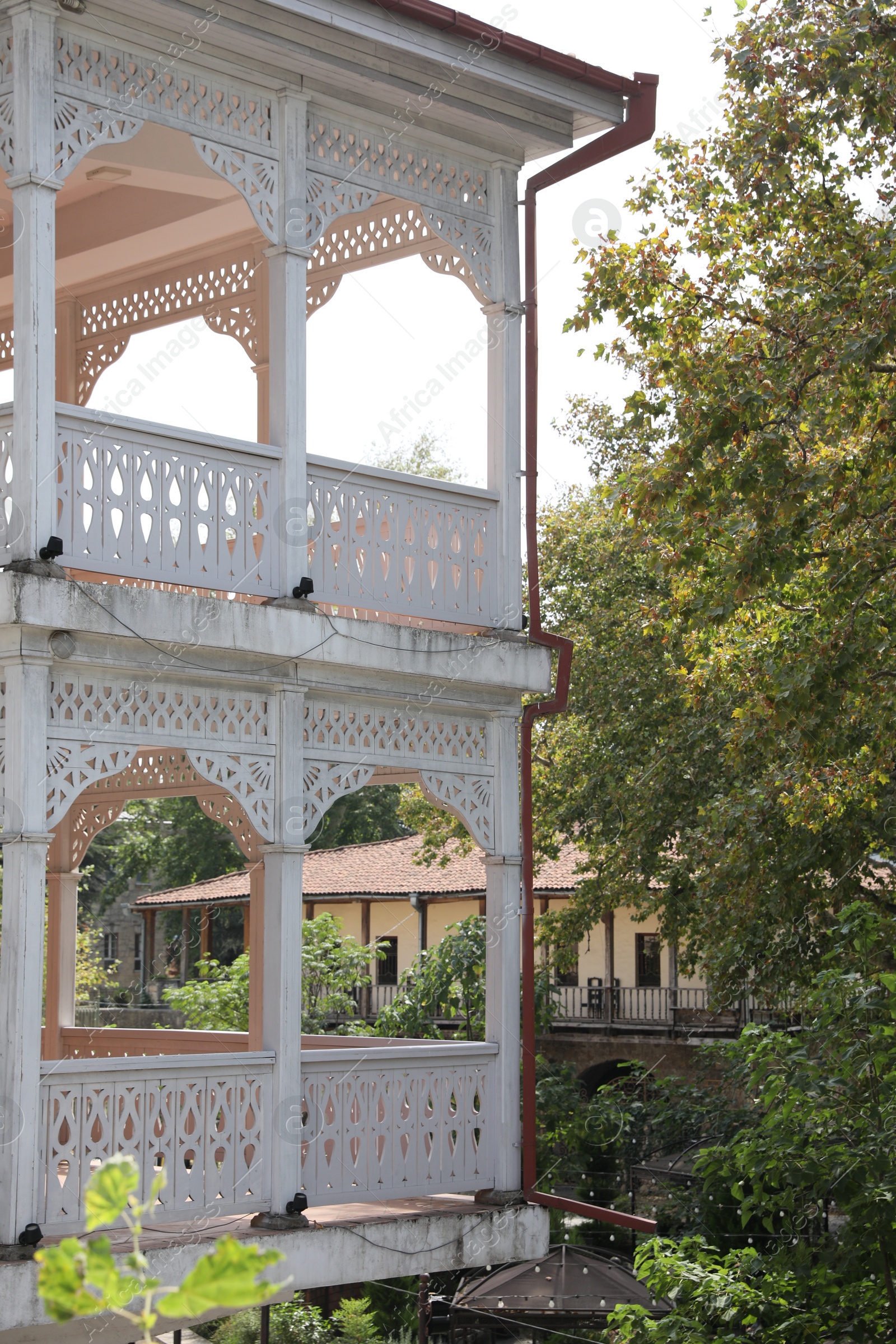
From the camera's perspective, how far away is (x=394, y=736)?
8812 millimetres

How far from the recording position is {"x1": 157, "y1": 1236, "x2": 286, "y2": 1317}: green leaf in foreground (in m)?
1.55

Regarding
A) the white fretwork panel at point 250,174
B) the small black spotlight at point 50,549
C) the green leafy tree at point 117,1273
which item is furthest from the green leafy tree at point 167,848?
the green leafy tree at point 117,1273

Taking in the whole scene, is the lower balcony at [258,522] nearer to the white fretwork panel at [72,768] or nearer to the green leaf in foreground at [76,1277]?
the white fretwork panel at [72,768]

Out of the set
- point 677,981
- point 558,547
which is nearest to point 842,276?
point 558,547

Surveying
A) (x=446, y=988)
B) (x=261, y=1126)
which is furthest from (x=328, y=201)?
(x=446, y=988)

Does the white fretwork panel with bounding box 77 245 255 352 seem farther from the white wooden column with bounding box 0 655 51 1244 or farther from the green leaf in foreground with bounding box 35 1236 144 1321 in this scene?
the green leaf in foreground with bounding box 35 1236 144 1321

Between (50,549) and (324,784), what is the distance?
2.04 m

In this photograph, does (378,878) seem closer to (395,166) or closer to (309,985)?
(309,985)

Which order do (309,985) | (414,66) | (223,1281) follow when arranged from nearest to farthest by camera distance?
(223,1281), (414,66), (309,985)

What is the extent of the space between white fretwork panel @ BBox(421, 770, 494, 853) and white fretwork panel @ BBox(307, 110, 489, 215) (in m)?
3.35

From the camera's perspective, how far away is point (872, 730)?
13.4 metres

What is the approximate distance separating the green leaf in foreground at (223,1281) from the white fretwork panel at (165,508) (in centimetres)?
614

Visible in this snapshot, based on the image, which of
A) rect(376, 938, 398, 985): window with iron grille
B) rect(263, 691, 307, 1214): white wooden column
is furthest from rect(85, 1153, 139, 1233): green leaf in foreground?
rect(376, 938, 398, 985): window with iron grille

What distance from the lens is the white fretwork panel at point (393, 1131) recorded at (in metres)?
8.19
